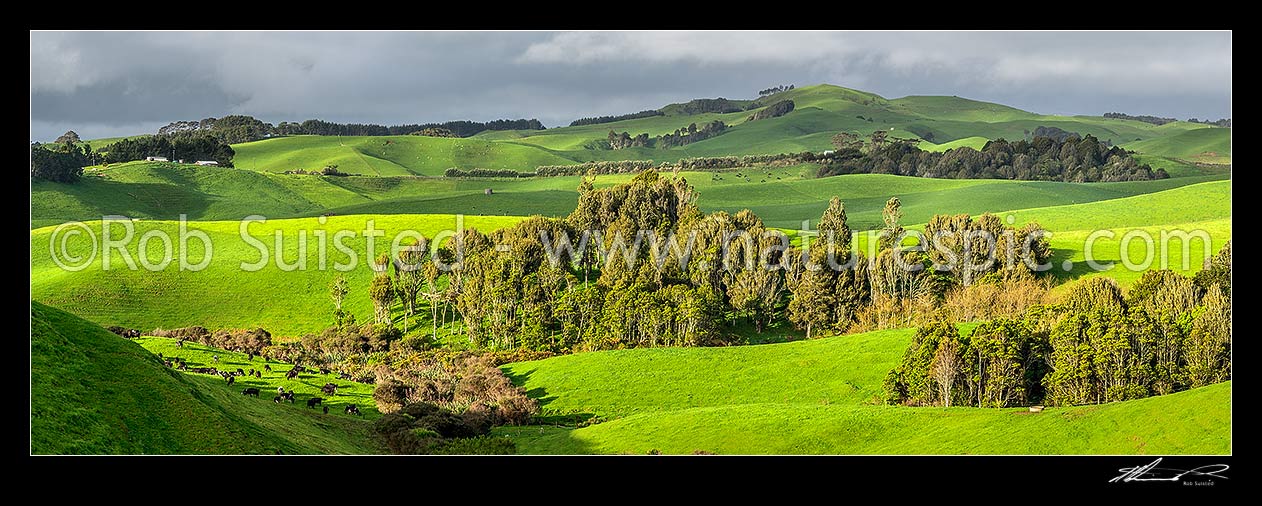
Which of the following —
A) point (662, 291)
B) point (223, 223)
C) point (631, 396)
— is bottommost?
point (631, 396)

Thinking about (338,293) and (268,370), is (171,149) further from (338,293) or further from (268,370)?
(268,370)

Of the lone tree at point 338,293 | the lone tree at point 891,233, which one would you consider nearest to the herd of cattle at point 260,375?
the lone tree at point 338,293

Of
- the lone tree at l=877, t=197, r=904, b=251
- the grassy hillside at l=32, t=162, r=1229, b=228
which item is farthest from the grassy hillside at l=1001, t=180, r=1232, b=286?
the grassy hillside at l=32, t=162, r=1229, b=228

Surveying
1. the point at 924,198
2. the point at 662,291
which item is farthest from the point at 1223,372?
the point at 924,198

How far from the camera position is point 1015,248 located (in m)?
83.6

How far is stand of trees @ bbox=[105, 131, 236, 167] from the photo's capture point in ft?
601

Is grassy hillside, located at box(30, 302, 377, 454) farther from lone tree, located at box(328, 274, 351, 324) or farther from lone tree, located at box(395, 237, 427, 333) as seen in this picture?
lone tree, located at box(395, 237, 427, 333)

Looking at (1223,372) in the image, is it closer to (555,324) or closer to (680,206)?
(555,324)

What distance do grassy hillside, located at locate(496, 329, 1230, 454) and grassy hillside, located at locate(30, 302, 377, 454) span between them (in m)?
15.2

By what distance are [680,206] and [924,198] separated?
255 ft

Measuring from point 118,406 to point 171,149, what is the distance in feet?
568
